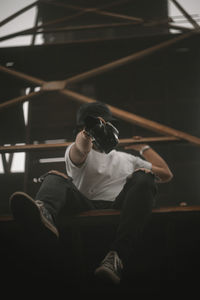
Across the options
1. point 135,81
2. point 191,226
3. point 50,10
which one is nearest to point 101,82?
point 135,81

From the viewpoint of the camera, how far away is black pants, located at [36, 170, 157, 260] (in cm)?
278

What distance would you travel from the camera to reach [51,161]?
6129mm

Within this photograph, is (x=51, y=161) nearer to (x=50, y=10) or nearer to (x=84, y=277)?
(x=84, y=277)

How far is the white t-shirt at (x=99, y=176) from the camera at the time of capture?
3.44 m

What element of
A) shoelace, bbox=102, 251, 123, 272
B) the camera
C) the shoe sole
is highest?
the camera

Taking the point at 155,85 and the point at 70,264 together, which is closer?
the point at 70,264

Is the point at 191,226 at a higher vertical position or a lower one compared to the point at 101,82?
lower

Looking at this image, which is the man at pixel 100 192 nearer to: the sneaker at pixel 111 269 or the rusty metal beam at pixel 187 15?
the sneaker at pixel 111 269

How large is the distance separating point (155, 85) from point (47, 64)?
6.52 ft

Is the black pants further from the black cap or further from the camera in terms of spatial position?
the black cap

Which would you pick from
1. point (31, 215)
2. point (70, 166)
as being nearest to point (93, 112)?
point (70, 166)

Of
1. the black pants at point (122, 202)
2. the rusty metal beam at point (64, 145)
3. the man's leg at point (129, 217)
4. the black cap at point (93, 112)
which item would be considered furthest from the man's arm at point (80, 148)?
the rusty metal beam at point (64, 145)

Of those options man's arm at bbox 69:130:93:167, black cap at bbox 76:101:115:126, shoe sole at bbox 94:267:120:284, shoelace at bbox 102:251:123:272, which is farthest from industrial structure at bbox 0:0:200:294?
shoe sole at bbox 94:267:120:284

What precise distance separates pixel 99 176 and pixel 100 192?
6.3 inches
